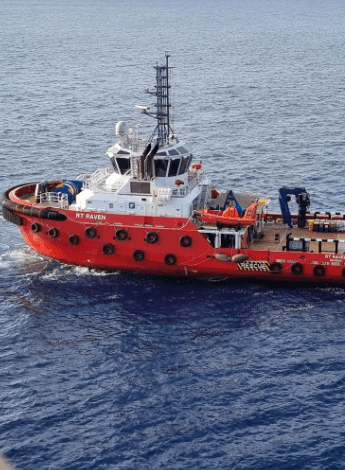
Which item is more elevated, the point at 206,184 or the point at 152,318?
the point at 206,184

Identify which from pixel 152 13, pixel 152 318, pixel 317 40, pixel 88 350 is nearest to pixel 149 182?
pixel 152 318

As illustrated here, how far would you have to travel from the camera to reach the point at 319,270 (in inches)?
1425

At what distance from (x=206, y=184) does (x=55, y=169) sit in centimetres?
1941

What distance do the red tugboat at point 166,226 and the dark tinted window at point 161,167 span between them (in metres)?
0.05

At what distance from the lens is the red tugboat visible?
36625 millimetres

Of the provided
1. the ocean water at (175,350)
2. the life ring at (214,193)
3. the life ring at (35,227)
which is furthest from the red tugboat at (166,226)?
the ocean water at (175,350)

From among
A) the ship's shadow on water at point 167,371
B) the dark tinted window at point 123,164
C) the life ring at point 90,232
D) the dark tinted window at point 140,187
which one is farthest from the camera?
the dark tinted window at point 123,164

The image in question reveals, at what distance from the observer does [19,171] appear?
5512cm

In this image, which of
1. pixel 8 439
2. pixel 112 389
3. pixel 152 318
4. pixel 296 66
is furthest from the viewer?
pixel 296 66

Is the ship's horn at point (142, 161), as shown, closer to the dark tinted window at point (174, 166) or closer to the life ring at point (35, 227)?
the dark tinted window at point (174, 166)

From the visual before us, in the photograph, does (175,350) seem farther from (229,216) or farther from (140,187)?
(140,187)

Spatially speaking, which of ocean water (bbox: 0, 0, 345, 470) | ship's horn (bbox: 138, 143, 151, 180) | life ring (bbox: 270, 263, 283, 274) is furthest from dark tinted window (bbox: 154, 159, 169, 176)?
life ring (bbox: 270, 263, 283, 274)

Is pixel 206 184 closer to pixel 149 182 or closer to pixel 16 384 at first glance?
pixel 149 182

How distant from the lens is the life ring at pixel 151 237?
37.1 metres
